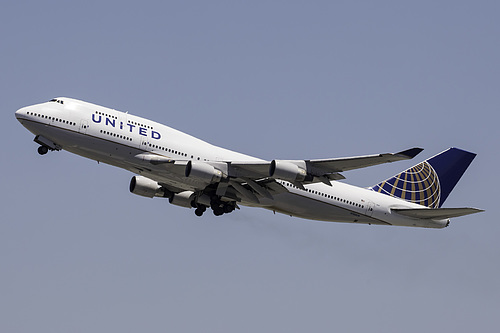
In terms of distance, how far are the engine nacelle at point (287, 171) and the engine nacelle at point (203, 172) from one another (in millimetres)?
3266

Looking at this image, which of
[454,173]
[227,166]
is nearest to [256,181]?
[227,166]

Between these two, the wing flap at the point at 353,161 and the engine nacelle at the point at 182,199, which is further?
the engine nacelle at the point at 182,199

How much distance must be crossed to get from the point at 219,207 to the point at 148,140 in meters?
6.66

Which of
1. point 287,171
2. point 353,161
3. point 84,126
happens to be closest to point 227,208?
point 287,171

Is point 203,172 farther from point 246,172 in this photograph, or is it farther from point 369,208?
point 369,208

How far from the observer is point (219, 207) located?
48969 mm

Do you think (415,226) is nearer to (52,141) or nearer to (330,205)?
(330,205)

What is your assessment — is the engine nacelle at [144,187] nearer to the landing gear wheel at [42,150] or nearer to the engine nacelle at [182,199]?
the engine nacelle at [182,199]

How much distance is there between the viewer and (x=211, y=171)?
149 ft

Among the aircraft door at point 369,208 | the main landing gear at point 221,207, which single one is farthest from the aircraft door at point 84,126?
the aircraft door at point 369,208

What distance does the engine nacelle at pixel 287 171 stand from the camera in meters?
44.2

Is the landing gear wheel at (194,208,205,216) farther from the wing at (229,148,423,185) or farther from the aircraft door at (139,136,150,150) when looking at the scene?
the aircraft door at (139,136,150,150)

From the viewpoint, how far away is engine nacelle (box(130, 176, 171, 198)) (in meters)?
51.9

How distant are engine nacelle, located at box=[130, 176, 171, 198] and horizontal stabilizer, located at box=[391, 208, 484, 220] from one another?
15.4m
